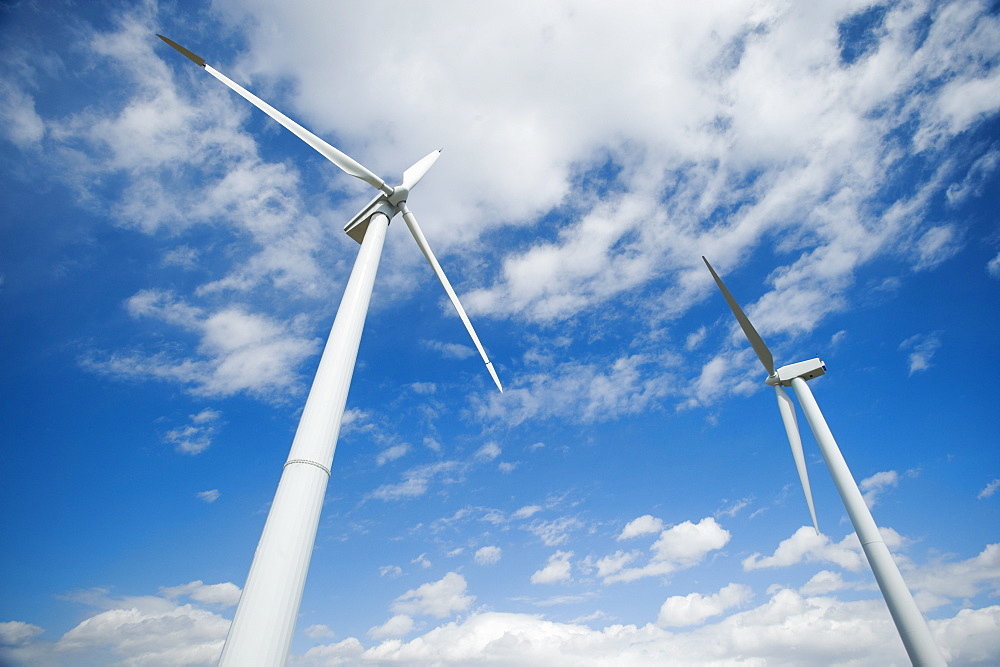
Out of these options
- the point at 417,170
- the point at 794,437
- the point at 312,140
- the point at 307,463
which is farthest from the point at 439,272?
the point at 794,437

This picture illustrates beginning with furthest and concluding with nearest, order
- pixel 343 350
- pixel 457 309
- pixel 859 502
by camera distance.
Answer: pixel 859 502, pixel 457 309, pixel 343 350

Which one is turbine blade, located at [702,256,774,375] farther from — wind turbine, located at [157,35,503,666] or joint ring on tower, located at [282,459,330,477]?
joint ring on tower, located at [282,459,330,477]

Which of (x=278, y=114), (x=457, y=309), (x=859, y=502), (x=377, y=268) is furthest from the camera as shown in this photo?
(x=859, y=502)

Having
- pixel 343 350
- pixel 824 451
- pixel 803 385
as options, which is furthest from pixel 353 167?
pixel 803 385

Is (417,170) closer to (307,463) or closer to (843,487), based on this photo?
(307,463)

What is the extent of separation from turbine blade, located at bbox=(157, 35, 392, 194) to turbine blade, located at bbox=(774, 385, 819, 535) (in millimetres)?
36761

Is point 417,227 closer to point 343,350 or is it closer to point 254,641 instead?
point 343,350

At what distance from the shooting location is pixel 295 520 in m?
10.8

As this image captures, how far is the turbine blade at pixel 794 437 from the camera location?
3766 centimetres

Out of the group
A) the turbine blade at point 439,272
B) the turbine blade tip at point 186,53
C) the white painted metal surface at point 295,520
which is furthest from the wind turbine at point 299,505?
the turbine blade tip at point 186,53

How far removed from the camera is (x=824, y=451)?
1316 inches

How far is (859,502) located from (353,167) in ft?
119

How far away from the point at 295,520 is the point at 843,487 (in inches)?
1363

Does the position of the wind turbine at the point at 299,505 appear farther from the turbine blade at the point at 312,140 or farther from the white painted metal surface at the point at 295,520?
the turbine blade at the point at 312,140
